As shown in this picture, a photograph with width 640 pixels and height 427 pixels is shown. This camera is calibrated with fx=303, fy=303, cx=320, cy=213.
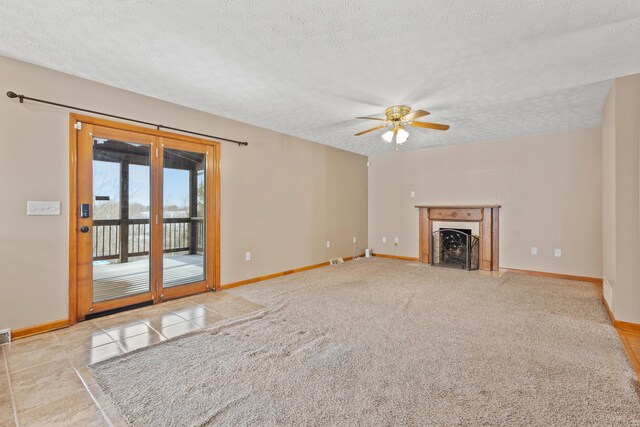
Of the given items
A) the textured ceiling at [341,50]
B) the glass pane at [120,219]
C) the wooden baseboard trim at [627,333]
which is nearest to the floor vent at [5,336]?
the glass pane at [120,219]

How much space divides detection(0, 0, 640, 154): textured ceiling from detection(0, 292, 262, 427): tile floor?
8.03 feet

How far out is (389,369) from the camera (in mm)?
2133

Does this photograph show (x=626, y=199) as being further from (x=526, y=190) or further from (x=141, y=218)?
(x=141, y=218)

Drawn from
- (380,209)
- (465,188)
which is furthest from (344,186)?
(465,188)

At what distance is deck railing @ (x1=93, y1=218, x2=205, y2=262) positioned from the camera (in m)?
3.29

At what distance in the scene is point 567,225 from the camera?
4941 millimetres

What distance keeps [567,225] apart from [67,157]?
685cm

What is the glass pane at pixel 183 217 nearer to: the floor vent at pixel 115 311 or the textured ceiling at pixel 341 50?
the floor vent at pixel 115 311

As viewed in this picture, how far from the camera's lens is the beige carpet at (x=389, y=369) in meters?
1.68

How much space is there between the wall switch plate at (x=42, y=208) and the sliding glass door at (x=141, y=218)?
0.19m

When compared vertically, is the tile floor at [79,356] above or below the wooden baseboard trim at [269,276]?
below

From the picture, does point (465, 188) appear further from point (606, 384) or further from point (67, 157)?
point (67, 157)

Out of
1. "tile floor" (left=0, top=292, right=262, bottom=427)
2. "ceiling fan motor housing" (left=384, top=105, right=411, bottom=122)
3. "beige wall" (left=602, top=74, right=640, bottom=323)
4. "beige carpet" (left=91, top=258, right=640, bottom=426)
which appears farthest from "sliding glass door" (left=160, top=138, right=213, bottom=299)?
"beige wall" (left=602, top=74, right=640, bottom=323)

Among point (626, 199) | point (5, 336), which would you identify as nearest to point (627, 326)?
point (626, 199)
